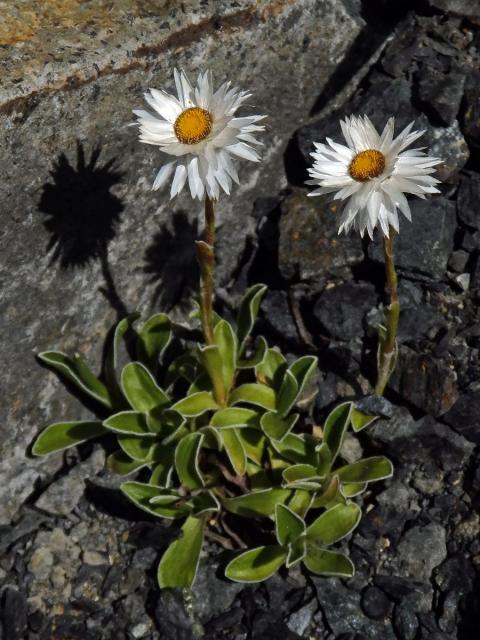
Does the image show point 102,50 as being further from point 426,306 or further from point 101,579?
point 101,579

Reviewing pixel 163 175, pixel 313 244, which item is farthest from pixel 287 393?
pixel 163 175

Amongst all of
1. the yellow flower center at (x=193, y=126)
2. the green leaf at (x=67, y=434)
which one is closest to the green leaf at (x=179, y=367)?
the green leaf at (x=67, y=434)

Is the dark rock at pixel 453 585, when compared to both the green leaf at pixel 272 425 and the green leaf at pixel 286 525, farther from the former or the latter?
the green leaf at pixel 272 425

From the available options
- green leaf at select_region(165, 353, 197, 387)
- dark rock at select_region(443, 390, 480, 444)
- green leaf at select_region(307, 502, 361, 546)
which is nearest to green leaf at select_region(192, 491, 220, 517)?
green leaf at select_region(307, 502, 361, 546)

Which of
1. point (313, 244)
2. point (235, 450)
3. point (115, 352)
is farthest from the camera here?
point (313, 244)

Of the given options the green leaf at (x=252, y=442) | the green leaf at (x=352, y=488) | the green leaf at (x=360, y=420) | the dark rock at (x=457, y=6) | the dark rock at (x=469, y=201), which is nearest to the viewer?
the green leaf at (x=352, y=488)

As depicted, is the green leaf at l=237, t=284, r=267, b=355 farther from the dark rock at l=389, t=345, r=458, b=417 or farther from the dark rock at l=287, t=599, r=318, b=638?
the dark rock at l=287, t=599, r=318, b=638

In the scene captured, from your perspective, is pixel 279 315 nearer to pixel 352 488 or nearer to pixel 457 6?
pixel 352 488
